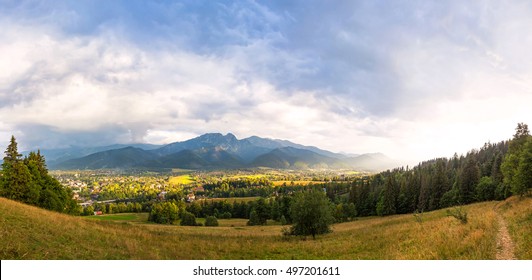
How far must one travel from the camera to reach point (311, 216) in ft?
111

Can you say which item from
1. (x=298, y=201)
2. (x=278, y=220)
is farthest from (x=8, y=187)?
(x=278, y=220)

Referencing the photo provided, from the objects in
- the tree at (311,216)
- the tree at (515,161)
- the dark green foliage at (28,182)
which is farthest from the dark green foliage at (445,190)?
the dark green foliage at (28,182)

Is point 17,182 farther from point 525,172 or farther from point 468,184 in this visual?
point 468,184

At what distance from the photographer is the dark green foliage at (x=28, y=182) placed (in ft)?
136

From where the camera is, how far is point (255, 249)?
20.7 m

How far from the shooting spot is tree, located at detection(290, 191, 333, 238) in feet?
111

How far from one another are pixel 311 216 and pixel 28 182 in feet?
146

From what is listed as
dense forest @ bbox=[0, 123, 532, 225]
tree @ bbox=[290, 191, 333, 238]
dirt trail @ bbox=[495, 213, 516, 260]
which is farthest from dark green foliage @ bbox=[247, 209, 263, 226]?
dirt trail @ bbox=[495, 213, 516, 260]

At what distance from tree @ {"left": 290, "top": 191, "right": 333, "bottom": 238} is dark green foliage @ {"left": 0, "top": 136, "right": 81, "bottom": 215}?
41825 mm

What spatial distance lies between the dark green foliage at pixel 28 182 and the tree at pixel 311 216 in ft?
137

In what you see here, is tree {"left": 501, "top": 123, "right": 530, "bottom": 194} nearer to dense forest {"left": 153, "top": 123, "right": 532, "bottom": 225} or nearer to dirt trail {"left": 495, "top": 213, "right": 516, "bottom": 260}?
dense forest {"left": 153, "top": 123, "right": 532, "bottom": 225}

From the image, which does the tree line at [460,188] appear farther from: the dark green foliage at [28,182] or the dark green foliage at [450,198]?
the dark green foliage at [28,182]

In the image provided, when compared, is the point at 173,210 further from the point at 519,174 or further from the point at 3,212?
the point at 519,174

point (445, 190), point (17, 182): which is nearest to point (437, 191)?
point (445, 190)
